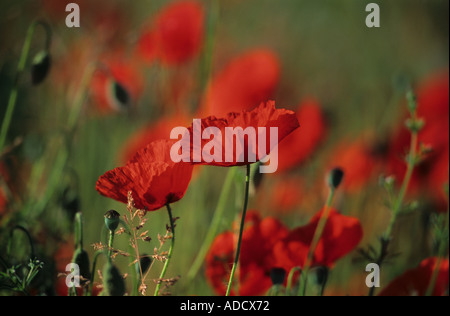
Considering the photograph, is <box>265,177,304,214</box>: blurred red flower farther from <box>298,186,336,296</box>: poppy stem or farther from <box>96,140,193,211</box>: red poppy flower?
<box>96,140,193,211</box>: red poppy flower

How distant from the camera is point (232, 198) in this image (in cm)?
115

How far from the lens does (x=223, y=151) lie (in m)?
0.48

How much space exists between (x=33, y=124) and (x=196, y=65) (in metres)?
0.34

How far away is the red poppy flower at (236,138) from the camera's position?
467 mm

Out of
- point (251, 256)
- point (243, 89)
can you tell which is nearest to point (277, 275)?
point (251, 256)

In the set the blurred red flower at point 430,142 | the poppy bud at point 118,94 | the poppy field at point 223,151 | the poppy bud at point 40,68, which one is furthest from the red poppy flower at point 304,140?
the poppy bud at point 40,68

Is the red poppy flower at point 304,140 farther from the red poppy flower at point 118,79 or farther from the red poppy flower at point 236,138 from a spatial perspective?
the red poppy flower at point 236,138

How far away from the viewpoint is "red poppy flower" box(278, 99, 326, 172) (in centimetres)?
91

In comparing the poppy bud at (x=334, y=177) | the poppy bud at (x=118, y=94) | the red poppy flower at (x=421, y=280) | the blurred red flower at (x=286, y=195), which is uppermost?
the poppy bud at (x=118, y=94)

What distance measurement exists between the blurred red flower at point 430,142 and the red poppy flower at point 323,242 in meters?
0.24

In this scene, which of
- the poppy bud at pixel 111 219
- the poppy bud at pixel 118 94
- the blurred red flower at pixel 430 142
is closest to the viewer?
the poppy bud at pixel 111 219
